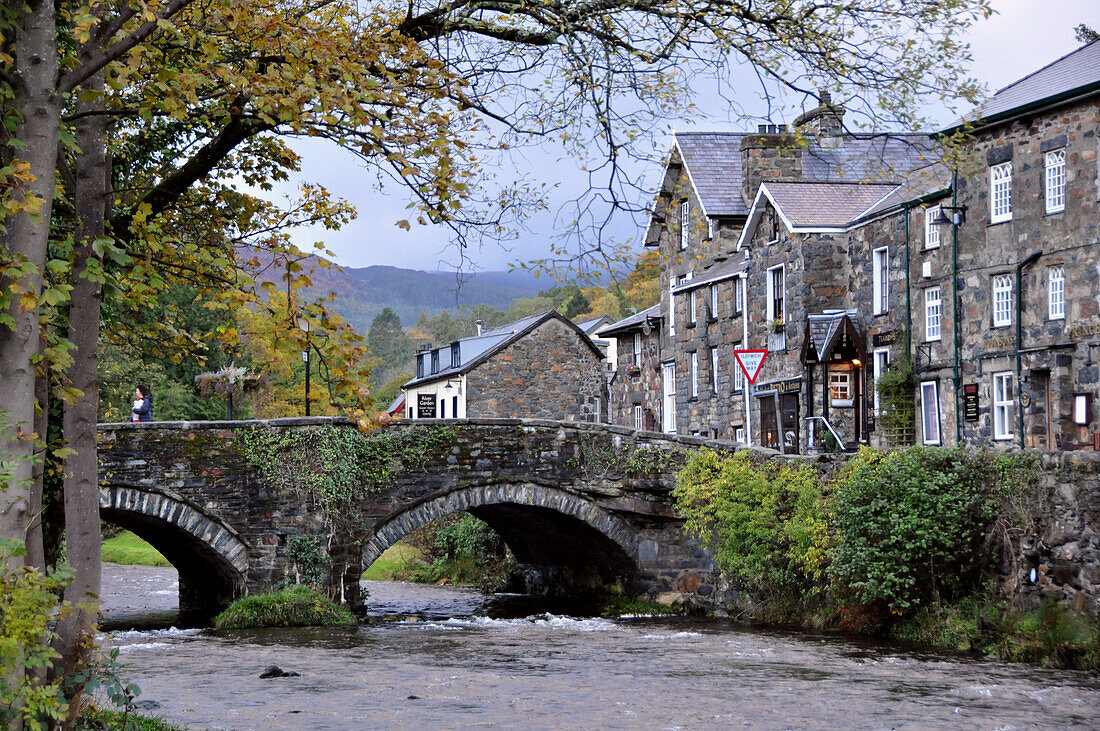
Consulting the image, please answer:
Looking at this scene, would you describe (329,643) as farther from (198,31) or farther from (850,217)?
(850,217)

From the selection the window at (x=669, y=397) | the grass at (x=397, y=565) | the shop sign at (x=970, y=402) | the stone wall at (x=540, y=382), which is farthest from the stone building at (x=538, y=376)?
the shop sign at (x=970, y=402)

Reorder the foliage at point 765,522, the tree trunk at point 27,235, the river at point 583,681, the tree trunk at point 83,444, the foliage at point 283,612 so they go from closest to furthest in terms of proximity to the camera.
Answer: the tree trunk at point 27,235, the tree trunk at point 83,444, the river at point 583,681, the foliage at point 765,522, the foliage at point 283,612

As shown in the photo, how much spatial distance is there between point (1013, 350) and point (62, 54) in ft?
65.2

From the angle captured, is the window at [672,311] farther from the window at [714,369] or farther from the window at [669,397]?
the window at [714,369]

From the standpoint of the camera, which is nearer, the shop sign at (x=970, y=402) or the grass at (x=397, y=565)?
the shop sign at (x=970, y=402)

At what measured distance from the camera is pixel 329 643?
18.6 metres

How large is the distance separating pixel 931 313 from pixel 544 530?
32.1ft

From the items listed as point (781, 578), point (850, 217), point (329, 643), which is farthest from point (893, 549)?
point (850, 217)

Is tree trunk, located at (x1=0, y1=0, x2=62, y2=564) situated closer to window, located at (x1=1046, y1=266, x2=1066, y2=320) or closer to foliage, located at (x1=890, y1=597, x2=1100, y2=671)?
foliage, located at (x1=890, y1=597, x2=1100, y2=671)

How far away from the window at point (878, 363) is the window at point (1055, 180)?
221 inches

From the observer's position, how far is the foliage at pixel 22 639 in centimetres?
541

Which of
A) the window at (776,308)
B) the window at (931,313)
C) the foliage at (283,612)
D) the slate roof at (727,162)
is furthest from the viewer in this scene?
the slate roof at (727,162)

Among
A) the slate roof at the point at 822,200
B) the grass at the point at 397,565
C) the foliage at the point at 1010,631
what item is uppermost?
the slate roof at the point at 822,200

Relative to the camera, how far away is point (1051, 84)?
24.0m
